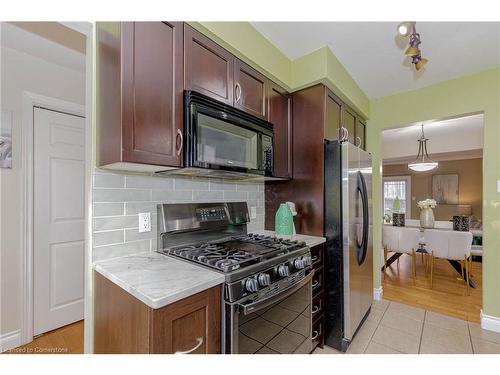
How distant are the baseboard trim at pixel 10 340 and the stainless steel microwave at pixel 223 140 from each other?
191 centimetres

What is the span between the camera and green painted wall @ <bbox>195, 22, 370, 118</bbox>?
1.54 m

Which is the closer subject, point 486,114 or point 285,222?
point 285,222

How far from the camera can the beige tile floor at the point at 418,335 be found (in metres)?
1.93

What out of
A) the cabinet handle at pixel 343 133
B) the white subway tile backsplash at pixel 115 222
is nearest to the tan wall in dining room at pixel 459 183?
the cabinet handle at pixel 343 133

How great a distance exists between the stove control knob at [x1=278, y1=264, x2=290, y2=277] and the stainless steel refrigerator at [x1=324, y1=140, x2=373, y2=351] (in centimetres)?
71

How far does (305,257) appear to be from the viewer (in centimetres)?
160

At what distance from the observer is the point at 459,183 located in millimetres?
6277

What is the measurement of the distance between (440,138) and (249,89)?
168 inches

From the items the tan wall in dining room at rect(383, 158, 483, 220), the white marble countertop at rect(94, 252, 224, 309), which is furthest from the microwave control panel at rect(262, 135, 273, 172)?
the tan wall in dining room at rect(383, 158, 483, 220)

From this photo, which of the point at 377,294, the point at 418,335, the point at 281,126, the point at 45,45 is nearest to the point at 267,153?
the point at 281,126

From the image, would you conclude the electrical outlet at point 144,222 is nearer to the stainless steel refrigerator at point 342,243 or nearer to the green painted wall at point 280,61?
the green painted wall at point 280,61

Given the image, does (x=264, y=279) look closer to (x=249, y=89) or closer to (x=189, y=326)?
(x=189, y=326)
